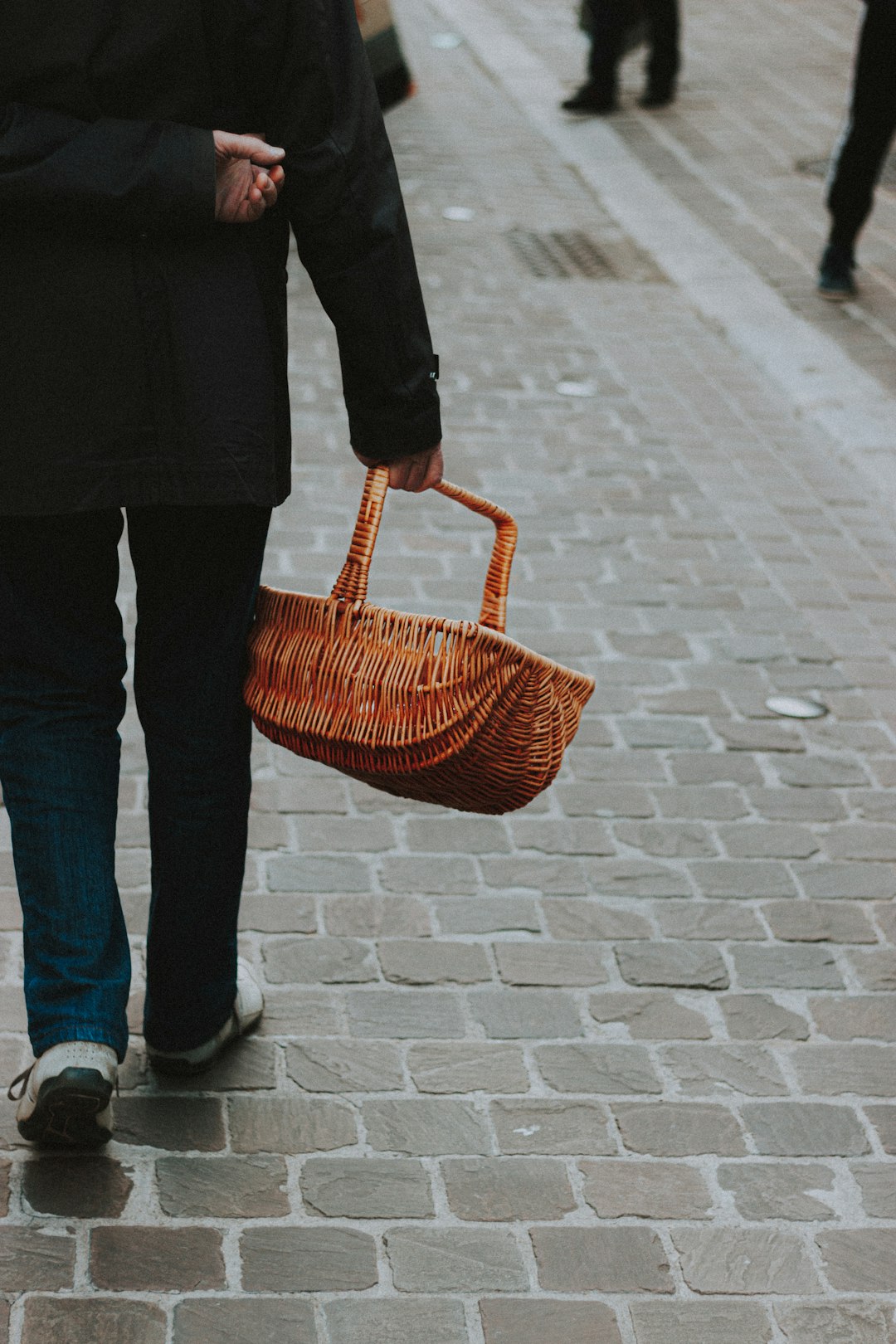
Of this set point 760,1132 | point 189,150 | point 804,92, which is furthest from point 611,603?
point 804,92

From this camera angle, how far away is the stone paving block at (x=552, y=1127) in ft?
8.12

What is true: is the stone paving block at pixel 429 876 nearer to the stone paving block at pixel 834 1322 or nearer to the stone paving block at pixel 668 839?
the stone paving block at pixel 668 839

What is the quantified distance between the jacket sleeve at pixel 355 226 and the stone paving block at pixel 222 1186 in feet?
3.49

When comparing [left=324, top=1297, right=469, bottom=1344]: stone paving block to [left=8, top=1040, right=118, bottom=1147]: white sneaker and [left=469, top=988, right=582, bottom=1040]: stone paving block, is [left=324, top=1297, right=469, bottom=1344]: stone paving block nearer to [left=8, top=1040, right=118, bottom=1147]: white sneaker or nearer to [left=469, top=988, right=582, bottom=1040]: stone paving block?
[left=8, top=1040, right=118, bottom=1147]: white sneaker

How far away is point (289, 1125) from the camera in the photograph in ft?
8.11

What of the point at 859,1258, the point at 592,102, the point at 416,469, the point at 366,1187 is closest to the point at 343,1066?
the point at 366,1187

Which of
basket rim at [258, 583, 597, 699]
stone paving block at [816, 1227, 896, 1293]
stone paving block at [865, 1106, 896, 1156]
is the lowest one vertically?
stone paving block at [865, 1106, 896, 1156]

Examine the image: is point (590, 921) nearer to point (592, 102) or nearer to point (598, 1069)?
point (598, 1069)

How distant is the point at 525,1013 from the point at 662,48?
8774mm

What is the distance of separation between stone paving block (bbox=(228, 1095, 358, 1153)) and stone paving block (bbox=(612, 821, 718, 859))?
3.49ft

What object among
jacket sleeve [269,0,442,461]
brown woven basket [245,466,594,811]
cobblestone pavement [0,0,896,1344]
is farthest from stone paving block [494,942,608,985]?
jacket sleeve [269,0,442,461]

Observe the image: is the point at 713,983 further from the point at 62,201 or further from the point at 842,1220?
the point at 62,201

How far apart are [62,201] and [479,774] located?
91 centimetres

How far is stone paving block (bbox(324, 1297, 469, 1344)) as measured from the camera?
2.09 m
